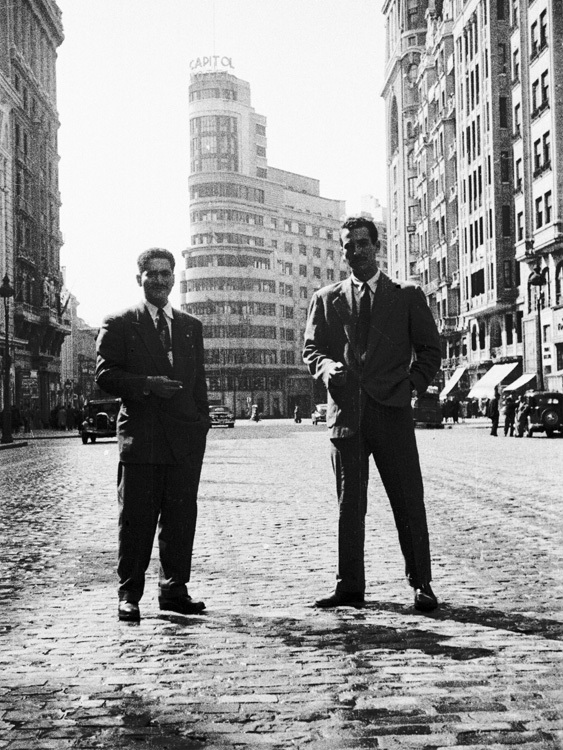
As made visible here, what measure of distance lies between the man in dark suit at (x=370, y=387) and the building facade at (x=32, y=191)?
161ft

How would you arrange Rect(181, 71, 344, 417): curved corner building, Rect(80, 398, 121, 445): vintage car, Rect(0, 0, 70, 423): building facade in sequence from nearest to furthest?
Rect(80, 398, 121, 445): vintage car → Rect(0, 0, 70, 423): building facade → Rect(181, 71, 344, 417): curved corner building

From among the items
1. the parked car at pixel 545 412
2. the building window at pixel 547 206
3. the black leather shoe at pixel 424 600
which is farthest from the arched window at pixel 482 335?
the black leather shoe at pixel 424 600

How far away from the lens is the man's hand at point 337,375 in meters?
5.32

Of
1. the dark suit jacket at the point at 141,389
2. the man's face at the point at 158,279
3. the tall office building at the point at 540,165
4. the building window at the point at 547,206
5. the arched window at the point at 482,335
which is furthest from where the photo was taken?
the arched window at the point at 482,335

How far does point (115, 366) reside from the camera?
545cm

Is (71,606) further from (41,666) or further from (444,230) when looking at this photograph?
(444,230)

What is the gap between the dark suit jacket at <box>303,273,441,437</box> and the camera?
5422mm

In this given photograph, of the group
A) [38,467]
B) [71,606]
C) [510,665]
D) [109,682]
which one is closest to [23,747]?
[109,682]

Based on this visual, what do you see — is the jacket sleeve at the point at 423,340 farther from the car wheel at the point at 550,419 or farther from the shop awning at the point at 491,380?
the shop awning at the point at 491,380

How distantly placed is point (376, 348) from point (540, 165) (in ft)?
153

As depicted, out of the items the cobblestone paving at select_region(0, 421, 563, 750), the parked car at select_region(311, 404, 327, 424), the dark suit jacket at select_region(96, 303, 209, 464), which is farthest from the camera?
the parked car at select_region(311, 404, 327, 424)

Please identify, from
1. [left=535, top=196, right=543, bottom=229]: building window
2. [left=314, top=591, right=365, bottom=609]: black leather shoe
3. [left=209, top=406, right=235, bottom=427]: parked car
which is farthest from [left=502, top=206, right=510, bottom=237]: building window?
[left=314, top=591, right=365, bottom=609]: black leather shoe

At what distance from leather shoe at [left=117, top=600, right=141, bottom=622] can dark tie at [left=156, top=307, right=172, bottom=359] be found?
1.26 m

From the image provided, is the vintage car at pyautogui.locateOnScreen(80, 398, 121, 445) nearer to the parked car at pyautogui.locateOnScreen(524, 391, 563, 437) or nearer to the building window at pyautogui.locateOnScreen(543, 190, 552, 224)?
the parked car at pyautogui.locateOnScreen(524, 391, 563, 437)
